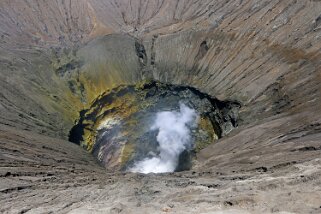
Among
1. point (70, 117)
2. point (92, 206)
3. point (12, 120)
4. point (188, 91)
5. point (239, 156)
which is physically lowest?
point (92, 206)

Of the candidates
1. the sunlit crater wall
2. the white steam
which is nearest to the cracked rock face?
the sunlit crater wall

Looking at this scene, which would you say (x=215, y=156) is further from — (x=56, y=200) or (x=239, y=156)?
(x=56, y=200)

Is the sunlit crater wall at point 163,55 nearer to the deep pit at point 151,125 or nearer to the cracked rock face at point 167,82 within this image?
the cracked rock face at point 167,82

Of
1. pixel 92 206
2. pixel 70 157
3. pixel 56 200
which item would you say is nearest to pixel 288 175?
pixel 92 206

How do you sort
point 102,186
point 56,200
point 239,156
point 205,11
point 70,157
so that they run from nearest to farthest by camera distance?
1. point 56,200
2. point 102,186
3. point 239,156
4. point 70,157
5. point 205,11

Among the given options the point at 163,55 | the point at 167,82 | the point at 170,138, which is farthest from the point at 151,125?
the point at 163,55

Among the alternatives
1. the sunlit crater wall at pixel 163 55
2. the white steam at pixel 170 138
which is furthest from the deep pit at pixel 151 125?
the sunlit crater wall at pixel 163 55
